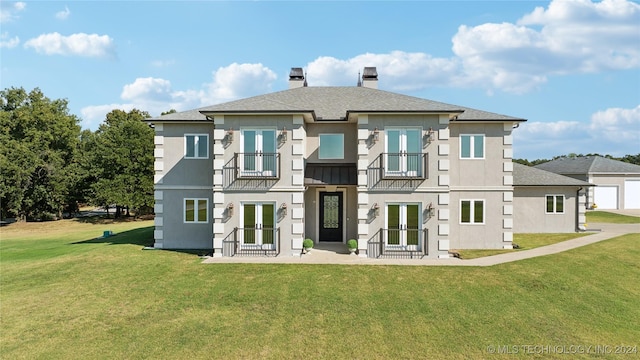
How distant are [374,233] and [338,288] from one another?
423 centimetres

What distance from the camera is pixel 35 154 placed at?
116 feet

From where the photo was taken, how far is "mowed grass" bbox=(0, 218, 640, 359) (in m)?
7.79

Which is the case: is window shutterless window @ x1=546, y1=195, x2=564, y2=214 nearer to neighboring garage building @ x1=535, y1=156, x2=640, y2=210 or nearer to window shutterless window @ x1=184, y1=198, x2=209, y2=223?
neighboring garage building @ x1=535, y1=156, x2=640, y2=210

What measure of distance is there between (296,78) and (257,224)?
11.2m

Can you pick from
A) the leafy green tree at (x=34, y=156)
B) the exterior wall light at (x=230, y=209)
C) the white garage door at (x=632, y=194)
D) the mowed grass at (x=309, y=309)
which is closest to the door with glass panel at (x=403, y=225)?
the mowed grass at (x=309, y=309)

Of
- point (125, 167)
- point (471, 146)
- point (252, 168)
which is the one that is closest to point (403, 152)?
point (471, 146)

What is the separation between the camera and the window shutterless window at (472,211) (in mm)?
16797

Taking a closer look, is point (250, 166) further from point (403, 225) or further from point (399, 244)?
point (399, 244)

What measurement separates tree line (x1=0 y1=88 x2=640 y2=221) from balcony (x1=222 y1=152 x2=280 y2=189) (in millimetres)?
24088

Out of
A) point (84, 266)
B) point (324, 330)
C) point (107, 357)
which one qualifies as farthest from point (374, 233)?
point (84, 266)

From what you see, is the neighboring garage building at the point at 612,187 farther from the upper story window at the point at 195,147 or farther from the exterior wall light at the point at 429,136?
the upper story window at the point at 195,147

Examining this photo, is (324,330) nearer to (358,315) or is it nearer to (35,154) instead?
(358,315)

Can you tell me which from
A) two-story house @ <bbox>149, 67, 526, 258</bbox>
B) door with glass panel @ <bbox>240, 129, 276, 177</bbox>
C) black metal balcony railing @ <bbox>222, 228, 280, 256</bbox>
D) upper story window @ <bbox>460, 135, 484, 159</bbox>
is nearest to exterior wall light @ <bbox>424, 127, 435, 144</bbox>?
two-story house @ <bbox>149, 67, 526, 258</bbox>

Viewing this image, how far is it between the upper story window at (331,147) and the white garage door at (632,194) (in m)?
37.3
